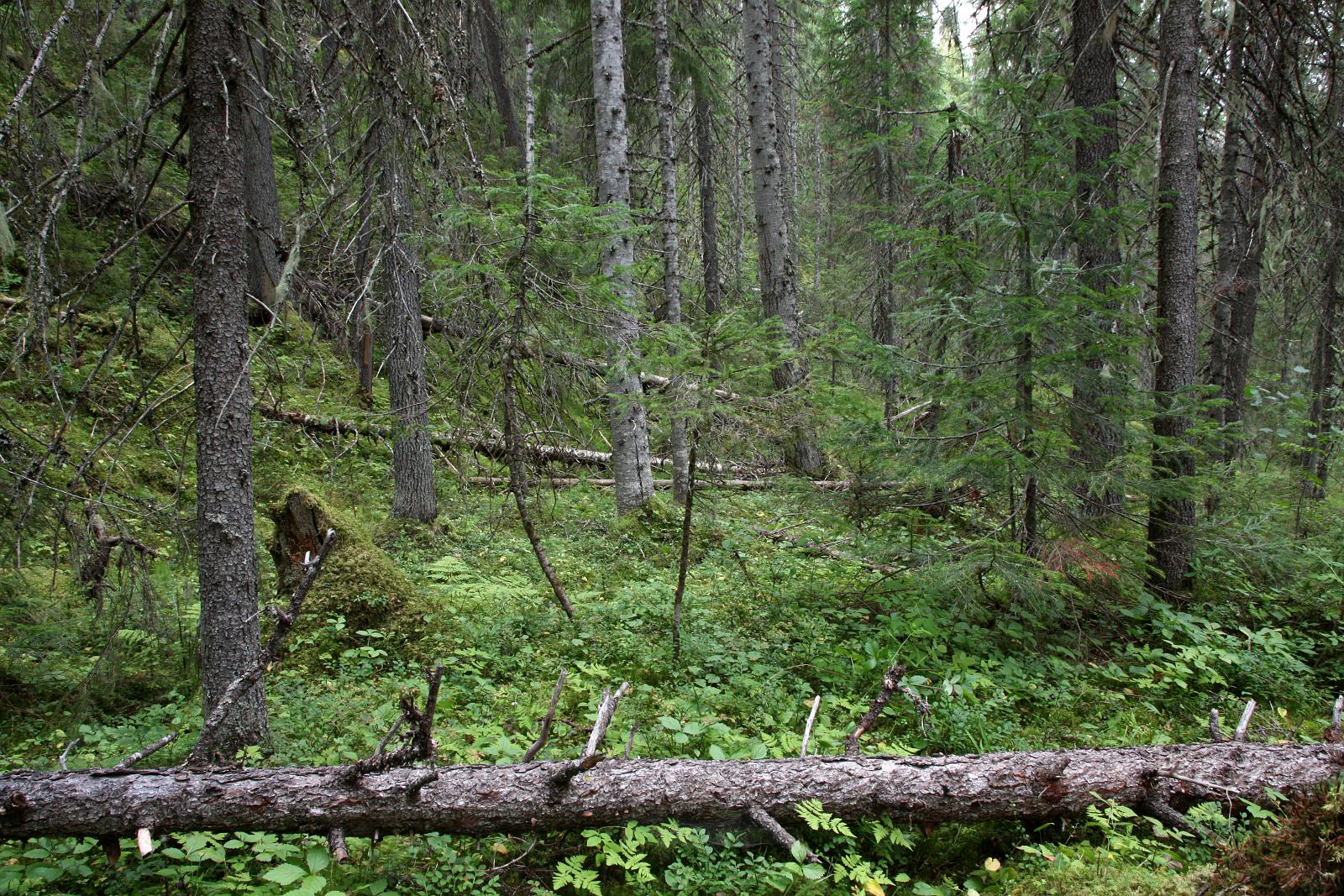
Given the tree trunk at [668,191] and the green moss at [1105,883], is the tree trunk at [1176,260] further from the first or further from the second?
the tree trunk at [668,191]

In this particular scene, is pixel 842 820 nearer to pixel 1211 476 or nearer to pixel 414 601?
pixel 414 601

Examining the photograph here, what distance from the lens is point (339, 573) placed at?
597cm

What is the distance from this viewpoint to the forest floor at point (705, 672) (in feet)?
10.2

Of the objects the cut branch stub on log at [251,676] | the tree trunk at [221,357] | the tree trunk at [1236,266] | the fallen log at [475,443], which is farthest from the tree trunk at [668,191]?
the cut branch stub on log at [251,676]

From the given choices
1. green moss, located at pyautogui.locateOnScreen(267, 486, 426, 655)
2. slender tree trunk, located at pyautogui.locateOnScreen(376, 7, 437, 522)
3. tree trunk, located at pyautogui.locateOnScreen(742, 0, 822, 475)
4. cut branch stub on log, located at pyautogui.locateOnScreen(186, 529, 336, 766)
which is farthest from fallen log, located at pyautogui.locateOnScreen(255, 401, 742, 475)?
tree trunk, located at pyautogui.locateOnScreen(742, 0, 822, 475)

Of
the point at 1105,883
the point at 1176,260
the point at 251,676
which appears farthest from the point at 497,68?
the point at 1105,883

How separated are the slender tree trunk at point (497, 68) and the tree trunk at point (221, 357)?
12532 mm

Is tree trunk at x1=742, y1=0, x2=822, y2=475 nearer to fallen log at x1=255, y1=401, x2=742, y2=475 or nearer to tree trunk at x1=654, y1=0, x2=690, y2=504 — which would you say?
tree trunk at x1=654, y1=0, x2=690, y2=504

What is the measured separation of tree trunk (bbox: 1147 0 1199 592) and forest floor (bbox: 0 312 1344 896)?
28 centimetres

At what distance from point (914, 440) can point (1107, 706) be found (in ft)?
7.68

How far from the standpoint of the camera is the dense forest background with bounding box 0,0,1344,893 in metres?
3.32

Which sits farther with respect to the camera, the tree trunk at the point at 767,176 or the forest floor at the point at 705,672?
the tree trunk at the point at 767,176

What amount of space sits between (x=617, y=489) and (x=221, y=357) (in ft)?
20.0

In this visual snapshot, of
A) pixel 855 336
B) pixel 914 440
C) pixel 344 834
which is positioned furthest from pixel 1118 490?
pixel 344 834
